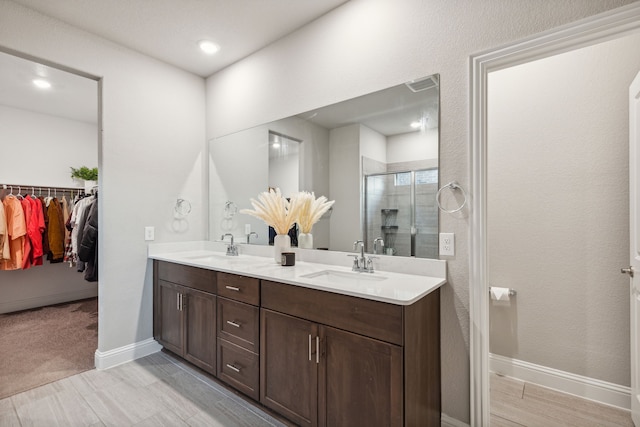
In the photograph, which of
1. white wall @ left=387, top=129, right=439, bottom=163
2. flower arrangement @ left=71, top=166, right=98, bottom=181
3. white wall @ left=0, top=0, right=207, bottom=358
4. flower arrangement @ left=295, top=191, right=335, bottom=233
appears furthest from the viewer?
flower arrangement @ left=71, top=166, right=98, bottom=181

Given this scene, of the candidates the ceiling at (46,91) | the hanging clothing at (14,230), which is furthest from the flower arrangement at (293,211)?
the hanging clothing at (14,230)

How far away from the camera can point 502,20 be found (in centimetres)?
158

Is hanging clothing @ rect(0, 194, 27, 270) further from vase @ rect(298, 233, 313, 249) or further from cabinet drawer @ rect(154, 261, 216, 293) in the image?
vase @ rect(298, 233, 313, 249)

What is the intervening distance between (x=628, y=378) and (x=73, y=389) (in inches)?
143

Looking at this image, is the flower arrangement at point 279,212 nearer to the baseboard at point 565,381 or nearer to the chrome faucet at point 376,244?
the chrome faucet at point 376,244

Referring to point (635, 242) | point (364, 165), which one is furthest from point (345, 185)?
point (635, 242)

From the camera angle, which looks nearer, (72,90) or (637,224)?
(637,224)

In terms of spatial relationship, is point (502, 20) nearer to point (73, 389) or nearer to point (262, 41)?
point (262, 41)

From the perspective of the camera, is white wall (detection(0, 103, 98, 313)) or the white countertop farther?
white wall (detection(0, 103, 98, 313))

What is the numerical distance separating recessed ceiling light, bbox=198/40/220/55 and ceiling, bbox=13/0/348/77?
0.14 feet

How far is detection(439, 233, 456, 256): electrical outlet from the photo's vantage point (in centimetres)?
171

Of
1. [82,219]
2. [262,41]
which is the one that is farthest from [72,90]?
[262,41]

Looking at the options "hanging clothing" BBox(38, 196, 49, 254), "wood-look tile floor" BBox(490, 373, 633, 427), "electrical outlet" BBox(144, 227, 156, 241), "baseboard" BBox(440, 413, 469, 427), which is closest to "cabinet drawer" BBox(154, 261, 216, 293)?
"electrical outlet" BBox(144, 227, 156, 241)

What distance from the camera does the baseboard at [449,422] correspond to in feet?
5.53
